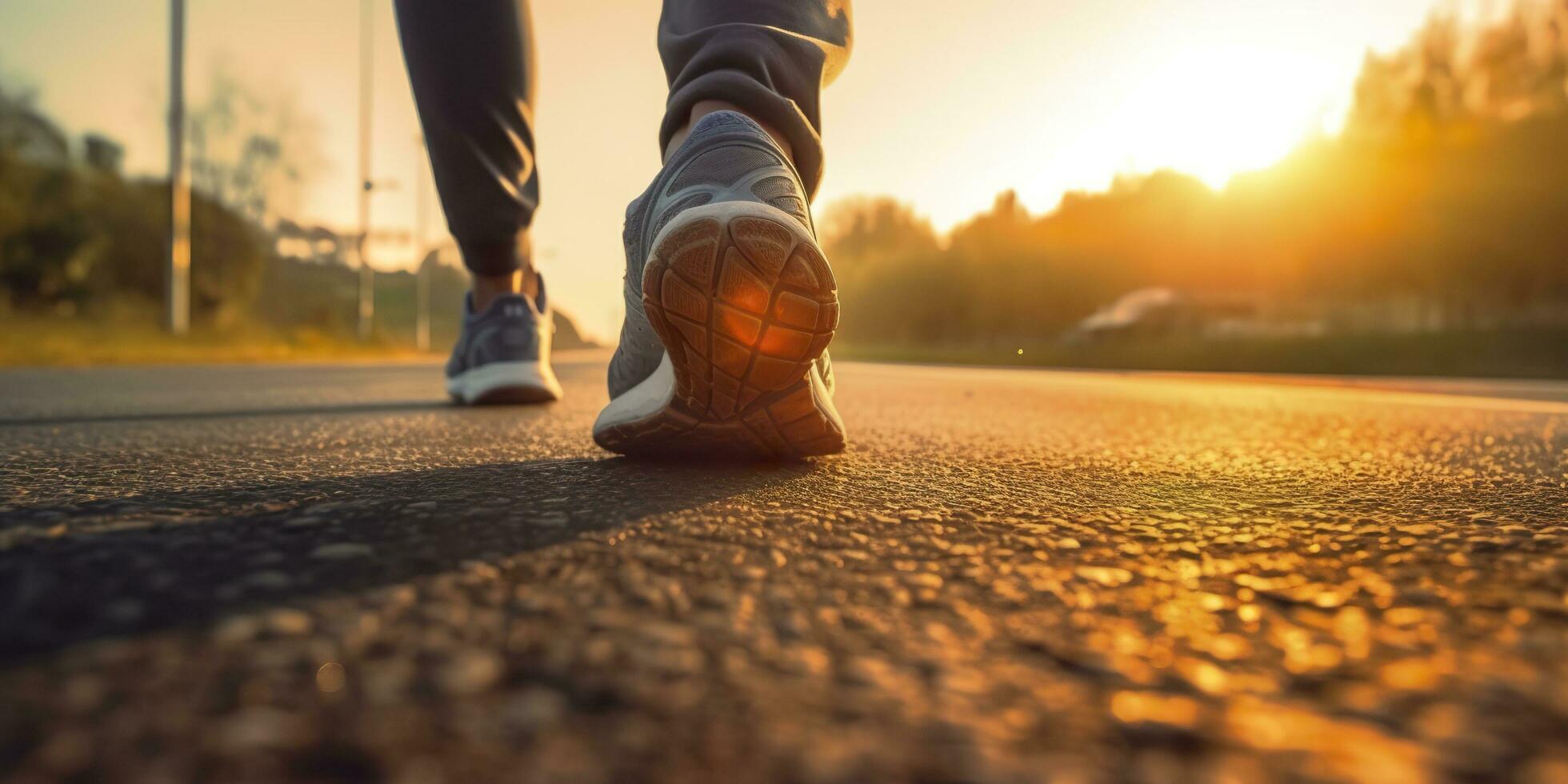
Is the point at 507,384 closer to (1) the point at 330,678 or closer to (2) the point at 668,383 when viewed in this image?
(2) the point at 668,383

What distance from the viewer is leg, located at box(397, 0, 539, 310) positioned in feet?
5.42

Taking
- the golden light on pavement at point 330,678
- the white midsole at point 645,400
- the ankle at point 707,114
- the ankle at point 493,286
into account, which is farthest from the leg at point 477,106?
the golden light on pavement at point 330,678

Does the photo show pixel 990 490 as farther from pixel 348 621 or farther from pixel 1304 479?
pixel 348 621

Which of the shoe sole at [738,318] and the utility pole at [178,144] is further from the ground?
the utility pole at [178,144]

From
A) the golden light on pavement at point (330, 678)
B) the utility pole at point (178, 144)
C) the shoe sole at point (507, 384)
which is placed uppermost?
the utility pole at point (178, 144)

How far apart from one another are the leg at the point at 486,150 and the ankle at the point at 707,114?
1.89 feet

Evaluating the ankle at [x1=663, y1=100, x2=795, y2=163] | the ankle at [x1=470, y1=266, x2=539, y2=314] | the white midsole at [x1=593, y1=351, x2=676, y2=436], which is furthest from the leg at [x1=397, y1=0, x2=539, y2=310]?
the white midsole at [x1=593, y1=351, x2=676, y2=436]

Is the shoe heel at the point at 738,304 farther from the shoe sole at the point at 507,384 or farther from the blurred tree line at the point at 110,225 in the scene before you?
the blurred tree line at the point at 110,225

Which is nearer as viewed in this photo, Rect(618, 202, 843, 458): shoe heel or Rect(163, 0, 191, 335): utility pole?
Rect(618, 202, 843, 458): shoe heel

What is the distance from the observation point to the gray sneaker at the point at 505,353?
7.48 ft

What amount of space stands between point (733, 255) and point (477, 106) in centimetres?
104

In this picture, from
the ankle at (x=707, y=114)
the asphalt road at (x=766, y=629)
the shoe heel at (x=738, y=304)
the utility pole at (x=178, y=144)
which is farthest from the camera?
the utility pole at (x=178, y=144)

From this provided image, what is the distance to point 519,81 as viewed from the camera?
5.93 ft

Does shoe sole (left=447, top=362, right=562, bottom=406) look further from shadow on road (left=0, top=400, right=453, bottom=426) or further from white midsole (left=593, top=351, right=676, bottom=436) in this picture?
white midsole (left=593, top=351, right=676, bottom=436)
